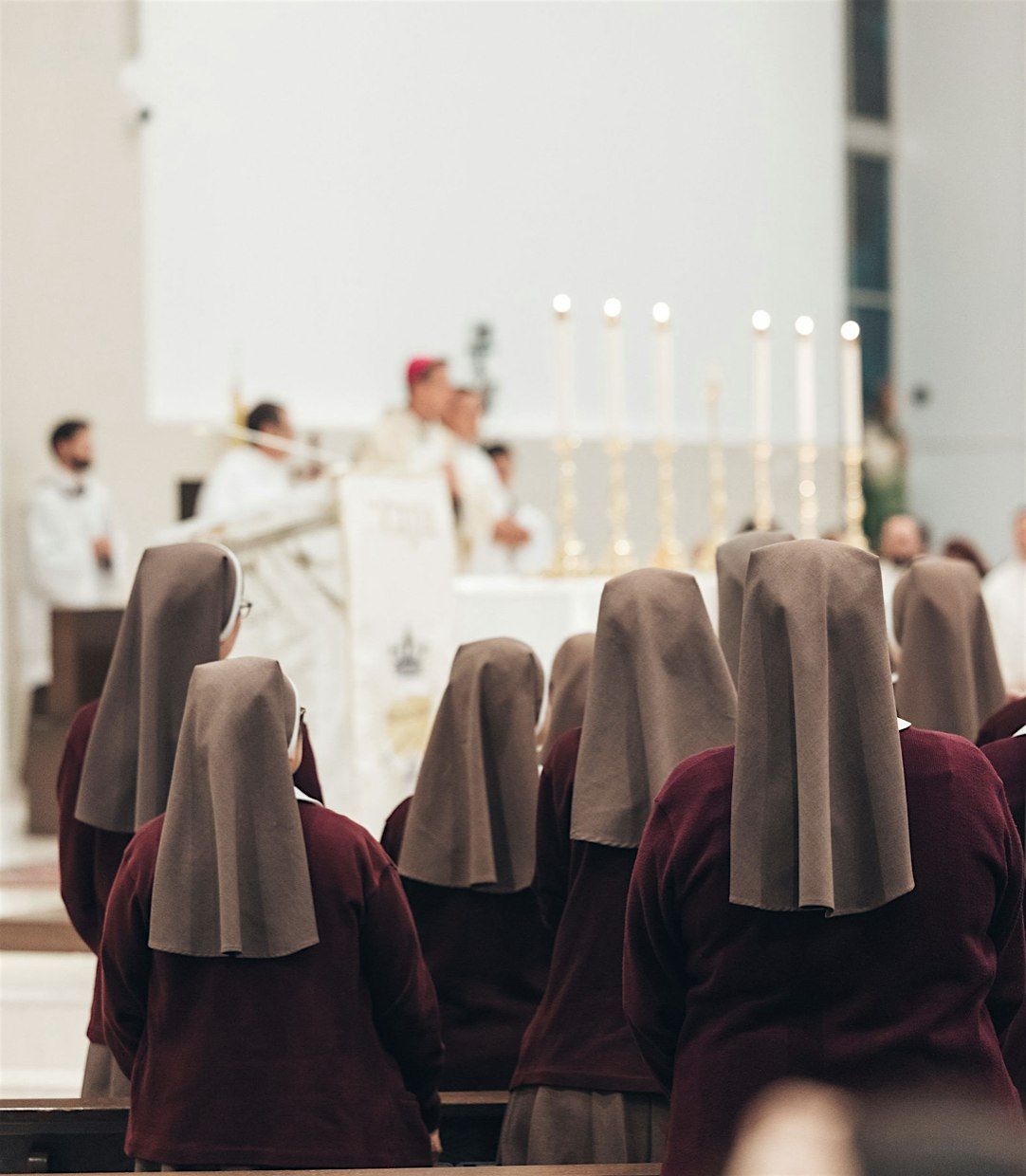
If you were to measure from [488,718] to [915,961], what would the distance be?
150 centimetres

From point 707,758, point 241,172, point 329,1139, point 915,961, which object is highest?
point 241,172

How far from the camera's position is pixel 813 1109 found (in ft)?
2.78

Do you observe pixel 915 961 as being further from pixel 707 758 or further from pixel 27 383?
pixel 27 383

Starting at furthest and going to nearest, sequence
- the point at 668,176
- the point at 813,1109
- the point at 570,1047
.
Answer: the point at 668,176 → the point at 570,1047 → the point at 813,1109

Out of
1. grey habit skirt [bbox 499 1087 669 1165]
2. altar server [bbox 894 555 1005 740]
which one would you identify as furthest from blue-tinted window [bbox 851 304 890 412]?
grey habit skirt [bbox 499 1087 669 1165]

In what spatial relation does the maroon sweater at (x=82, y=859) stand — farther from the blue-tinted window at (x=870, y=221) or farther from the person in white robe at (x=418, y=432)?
the blue-tinted window at (x=870, y=221)

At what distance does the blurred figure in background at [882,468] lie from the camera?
61.5ft

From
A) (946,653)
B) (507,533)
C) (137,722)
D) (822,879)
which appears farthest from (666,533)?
(822,879)

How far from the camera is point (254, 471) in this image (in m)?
10.3

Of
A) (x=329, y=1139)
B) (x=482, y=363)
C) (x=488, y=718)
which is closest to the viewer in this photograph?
(x=329, y=1139)

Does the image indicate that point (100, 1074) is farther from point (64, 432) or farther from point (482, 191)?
point (482, 191)

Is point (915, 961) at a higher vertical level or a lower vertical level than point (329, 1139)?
higher

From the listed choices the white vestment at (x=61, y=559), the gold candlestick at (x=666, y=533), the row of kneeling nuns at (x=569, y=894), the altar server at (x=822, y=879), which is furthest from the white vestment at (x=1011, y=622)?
the altar server at (x=822, y=879)

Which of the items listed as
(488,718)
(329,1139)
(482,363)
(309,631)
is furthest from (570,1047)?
(482,363)
